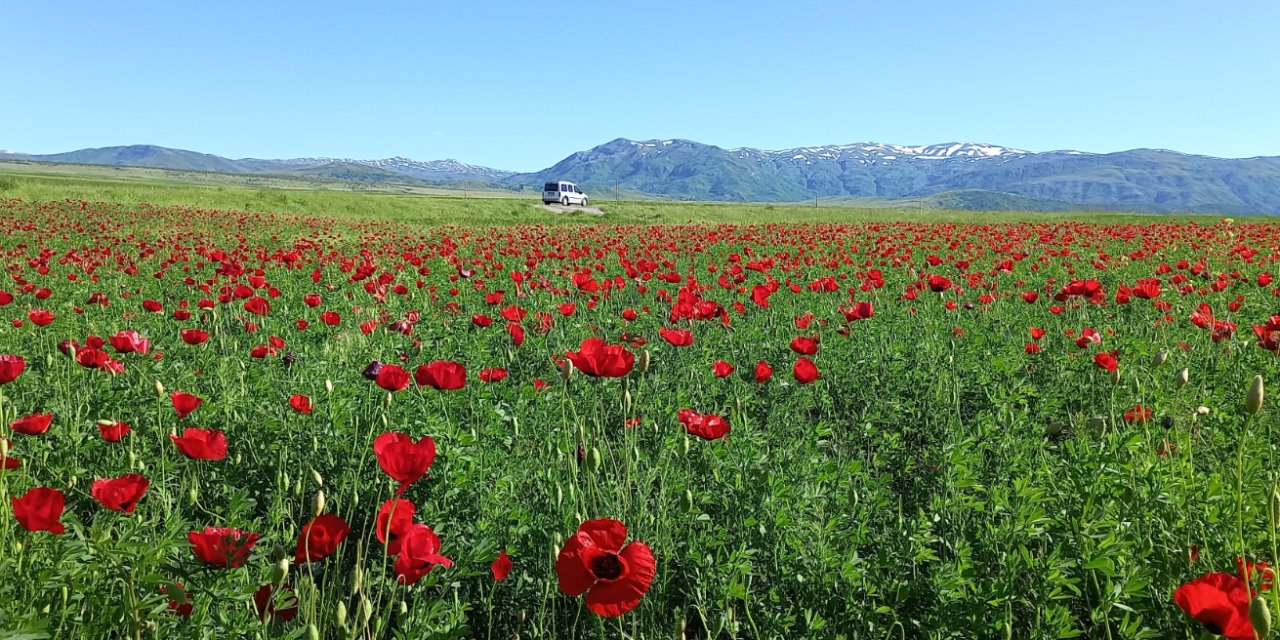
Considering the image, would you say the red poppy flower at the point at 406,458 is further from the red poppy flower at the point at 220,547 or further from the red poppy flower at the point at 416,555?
the red poppy flower at the point at 220,547

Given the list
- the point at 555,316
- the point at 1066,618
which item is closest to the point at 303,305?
the point at 555,316

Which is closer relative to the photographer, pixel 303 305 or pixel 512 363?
pixel 512 363

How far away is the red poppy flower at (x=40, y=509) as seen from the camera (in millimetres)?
1563

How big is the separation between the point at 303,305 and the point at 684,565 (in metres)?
5.69

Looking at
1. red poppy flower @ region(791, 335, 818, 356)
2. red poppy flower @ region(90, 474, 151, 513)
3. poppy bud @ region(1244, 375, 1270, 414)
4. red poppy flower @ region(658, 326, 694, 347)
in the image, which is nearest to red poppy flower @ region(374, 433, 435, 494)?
red poppy flower @ region(90, 474, 151, 513)

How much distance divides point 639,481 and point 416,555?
3.78 feet

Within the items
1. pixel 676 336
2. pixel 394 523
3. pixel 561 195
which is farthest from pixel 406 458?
pixel 561 195

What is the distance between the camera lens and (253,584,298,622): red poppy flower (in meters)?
1.62

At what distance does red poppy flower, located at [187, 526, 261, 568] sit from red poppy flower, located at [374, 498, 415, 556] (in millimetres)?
299

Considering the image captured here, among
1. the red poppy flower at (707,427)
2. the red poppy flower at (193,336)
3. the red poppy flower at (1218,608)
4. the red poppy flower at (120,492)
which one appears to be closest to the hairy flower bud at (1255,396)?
the red poppy flower at (1218,608)

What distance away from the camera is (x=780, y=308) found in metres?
6.42

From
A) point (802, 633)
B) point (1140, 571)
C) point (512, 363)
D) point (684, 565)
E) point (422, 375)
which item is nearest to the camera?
point (1140, 571)

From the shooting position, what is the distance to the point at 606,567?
1.36m

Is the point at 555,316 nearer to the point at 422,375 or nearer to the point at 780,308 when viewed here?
the point at 780,308
